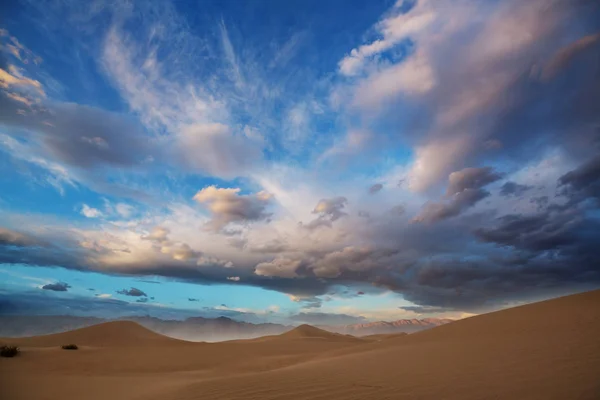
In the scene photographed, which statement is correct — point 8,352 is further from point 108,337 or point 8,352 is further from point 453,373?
point 453,373

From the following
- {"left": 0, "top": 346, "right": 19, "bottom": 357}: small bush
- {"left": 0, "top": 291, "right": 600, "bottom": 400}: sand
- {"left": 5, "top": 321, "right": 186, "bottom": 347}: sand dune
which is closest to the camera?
{"left": 0, "top": 291, "right": 600, "bottom": 400}: sand

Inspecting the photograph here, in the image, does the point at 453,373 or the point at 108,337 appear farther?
the point at 108,337

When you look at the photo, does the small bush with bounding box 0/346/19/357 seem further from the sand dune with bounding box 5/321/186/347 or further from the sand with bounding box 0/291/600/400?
the sand dune with bounding box 5/321/186/347

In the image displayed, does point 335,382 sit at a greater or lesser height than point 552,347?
lesser

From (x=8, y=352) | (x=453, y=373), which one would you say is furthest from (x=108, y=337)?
(x=453, y=373)

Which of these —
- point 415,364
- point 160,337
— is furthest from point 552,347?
point 160,337

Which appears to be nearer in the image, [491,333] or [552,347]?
[552,347]

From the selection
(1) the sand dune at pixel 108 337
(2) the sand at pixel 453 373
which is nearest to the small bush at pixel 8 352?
(2) the sand at pixel 453 373

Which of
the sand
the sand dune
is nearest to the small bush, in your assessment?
the sand

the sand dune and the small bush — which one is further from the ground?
the sand dune

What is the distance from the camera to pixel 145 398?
8.79 metres

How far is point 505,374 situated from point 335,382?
11.7 ft

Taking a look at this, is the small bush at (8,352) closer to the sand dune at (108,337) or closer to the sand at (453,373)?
the sand at (453,373)

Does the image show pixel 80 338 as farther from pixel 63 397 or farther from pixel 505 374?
pixel 505 374
